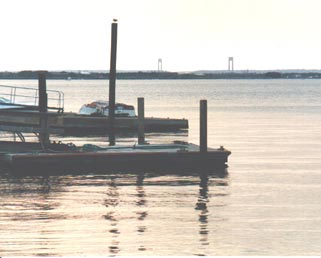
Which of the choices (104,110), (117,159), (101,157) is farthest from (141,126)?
(104,110)

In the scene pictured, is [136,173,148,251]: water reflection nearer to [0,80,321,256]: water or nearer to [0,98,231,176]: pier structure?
[0,80,321,256]: water

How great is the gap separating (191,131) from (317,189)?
29.6 meters

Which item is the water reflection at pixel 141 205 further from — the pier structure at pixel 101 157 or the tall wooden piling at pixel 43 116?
the tall wooden piling at pixel 43 116

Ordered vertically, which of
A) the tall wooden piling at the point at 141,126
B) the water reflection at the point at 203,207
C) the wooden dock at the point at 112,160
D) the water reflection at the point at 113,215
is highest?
the tall wooden piling at the point at 141,126

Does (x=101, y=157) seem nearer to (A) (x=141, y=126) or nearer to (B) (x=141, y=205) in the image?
(A) (x=141, y=126)

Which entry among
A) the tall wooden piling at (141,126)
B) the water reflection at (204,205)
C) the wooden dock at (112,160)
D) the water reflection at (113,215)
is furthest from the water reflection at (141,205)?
the tall wooden piling at (141,126)

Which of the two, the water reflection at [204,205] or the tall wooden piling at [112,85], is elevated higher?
the tall wooden piling at [112,85]

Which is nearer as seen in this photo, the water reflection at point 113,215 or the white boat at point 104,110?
the water reflection at point 113,215

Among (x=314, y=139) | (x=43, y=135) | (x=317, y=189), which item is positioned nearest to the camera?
(x=317, y=189)

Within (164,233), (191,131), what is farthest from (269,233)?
(191,131)

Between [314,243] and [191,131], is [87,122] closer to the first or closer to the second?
[191,131]

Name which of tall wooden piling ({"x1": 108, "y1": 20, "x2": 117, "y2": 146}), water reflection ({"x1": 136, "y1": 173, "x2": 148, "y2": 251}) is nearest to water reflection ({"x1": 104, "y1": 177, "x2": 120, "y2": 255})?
water reflection ({"x1": 136, "y1": 173, "x2": 148, "y2": 251})

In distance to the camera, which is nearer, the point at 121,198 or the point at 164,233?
the point at 164,233

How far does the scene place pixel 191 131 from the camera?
59.2m
